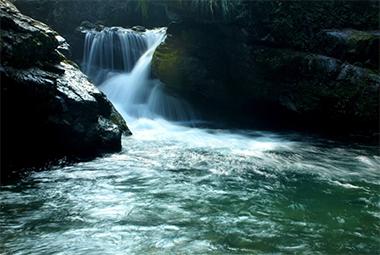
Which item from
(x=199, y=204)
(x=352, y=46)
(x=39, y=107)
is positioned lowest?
(x=199, y=204)

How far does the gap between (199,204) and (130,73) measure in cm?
870

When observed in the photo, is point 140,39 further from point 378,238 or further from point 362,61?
point 378,238

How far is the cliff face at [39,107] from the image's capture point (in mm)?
7082

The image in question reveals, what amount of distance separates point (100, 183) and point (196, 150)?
267cm

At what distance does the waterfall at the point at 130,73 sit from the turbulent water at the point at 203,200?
2194mm

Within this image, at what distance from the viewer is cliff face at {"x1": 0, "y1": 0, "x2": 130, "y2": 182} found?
7.08 meters

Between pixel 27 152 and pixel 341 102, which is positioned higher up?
pixel 341 102

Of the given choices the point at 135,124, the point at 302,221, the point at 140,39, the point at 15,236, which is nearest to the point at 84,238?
the point at 15,236

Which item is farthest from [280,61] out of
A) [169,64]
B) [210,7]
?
[169,64]

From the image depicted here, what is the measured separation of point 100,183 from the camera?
629cm

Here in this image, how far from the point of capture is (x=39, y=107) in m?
7.34

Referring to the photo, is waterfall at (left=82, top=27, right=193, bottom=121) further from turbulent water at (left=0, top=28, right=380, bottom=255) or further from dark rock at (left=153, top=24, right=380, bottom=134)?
turbulent water at (left=0, top=28, right=380, bottom=255)

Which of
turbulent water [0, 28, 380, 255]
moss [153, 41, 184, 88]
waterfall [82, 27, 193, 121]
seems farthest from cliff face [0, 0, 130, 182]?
waterfall [82, 27, 193, 121]

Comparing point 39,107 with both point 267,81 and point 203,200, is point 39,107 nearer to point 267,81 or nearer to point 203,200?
point 203,200
